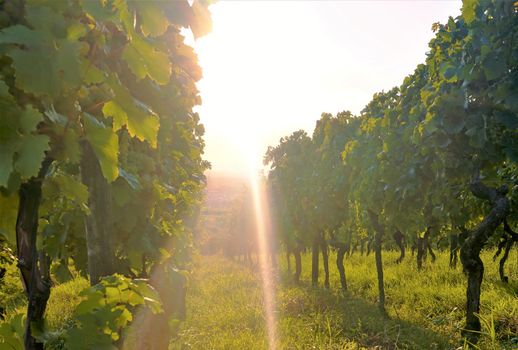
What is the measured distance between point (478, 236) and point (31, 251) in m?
6.51

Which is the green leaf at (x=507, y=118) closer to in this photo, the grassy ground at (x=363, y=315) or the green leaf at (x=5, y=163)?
the grassy ground at (x=363, y=315)

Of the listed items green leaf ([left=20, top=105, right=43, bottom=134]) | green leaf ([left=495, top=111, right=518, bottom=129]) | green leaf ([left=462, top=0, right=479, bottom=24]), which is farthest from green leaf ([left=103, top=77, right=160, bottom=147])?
green leaf ([left=462, top=0, right=479, bottom=24])

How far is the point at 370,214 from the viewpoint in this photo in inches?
505

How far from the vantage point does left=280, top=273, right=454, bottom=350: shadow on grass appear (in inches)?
359

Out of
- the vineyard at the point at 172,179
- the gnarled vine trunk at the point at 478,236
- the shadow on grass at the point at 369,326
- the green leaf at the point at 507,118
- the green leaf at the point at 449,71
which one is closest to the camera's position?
the vineyard at the point at 172,179

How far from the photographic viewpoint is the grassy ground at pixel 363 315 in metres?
9.14

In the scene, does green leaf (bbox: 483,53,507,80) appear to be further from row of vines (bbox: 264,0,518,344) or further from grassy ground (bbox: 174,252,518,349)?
grassy ground (bbox: 174,252,518,349)

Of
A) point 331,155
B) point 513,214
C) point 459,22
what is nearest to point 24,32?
point 459,22

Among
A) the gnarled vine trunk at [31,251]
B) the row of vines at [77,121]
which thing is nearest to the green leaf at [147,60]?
the row of vines at [77,121]

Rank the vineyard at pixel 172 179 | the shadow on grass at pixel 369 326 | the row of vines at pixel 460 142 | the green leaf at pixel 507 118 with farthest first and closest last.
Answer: the shadow on grass at pixel 369 326 < the row of vines at pixel 460 142 < the green leaf at pixel 507 118 < the vineyard at pixel 172 179

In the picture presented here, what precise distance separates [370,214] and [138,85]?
11.0 meters

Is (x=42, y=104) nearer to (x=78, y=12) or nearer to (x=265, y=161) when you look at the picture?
(x=78, y=12)

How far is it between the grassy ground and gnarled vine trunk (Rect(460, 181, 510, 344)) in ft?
2.18

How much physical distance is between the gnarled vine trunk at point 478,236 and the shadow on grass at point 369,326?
1376 millimetres
